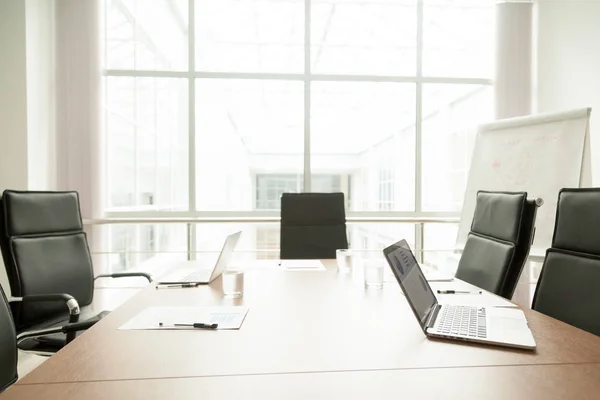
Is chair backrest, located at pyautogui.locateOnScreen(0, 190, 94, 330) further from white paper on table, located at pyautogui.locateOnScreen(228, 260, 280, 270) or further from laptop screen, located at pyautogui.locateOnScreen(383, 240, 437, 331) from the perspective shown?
laptop screen, located at pyautogui.locateOnScreen(383, 240, 437, 331)

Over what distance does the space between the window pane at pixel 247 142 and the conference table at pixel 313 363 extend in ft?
8.45

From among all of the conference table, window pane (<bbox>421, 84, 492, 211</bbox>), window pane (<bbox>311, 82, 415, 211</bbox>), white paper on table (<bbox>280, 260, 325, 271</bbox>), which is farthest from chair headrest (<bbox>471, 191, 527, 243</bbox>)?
window pane (<bbox>421, 84, 492, 211</bbox>)

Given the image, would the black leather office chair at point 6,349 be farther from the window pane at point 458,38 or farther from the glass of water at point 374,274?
the window pane at point 458,38

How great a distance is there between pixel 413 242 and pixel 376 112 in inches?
85.4

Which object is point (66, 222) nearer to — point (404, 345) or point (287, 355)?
point (287, 355)

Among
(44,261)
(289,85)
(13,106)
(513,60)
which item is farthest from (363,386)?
(513,60)

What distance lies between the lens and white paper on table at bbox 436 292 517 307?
4.02 ft

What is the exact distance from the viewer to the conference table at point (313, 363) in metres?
0.69

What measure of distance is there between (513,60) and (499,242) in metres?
2.65

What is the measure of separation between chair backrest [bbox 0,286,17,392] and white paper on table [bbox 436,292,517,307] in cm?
129

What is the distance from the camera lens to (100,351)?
2.84 ft

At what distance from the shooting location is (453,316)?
1076mm

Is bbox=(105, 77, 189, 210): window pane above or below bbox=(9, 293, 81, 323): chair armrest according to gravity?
above

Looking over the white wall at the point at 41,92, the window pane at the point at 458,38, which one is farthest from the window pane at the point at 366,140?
the white wall at the point at 41,92
